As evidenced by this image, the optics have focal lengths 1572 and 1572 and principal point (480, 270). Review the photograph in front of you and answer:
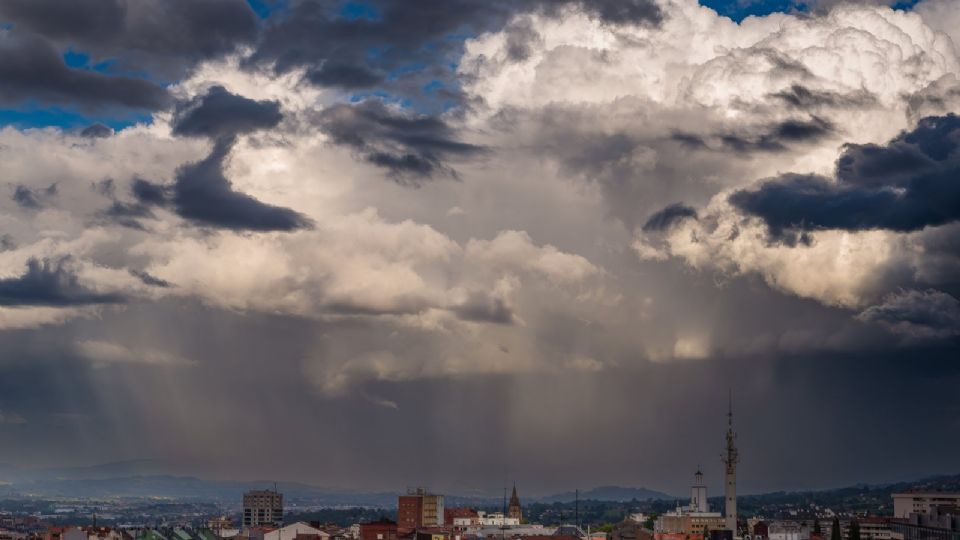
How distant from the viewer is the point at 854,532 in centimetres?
18812
